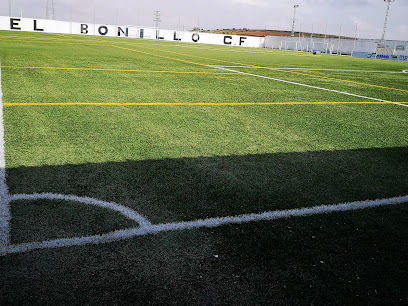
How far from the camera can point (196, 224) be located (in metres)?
2.50

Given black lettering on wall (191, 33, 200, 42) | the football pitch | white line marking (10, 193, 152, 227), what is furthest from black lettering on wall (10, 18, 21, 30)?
white line marking (10, 193, 152, 227)

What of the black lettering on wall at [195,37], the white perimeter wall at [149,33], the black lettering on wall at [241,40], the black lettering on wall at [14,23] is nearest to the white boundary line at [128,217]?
the black lettering on wall at [14,23]

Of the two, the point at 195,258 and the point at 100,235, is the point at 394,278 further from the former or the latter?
the point at 100,235

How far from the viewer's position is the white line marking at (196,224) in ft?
7.11

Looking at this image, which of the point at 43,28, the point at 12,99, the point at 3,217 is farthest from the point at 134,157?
the point at 43,28

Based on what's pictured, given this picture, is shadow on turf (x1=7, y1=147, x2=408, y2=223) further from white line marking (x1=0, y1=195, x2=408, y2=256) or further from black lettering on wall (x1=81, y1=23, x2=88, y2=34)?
black lettering on wall (x1=81, y1=23, x2=88, y2=34)

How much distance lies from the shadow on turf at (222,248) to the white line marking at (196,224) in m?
0.06

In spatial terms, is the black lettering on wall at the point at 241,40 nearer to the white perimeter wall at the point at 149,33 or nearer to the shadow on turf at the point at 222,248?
the white perimeter wall at the point at 149,33

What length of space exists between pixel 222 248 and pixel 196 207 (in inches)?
21.3

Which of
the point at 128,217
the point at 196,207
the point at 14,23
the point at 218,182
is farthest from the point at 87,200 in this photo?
the point at 14,23

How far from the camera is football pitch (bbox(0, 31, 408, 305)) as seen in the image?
194cm

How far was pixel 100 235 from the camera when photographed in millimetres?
2307

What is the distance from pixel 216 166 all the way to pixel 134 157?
77 centimetres

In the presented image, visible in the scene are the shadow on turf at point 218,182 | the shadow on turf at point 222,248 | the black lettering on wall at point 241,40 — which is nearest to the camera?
the shadow on turf at point 222,248
